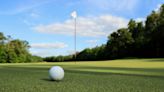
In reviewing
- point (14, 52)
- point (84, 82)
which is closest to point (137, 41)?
point (14, 52)

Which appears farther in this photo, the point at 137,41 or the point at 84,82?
the point at 137,41

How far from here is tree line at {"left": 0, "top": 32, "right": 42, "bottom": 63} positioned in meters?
68.8

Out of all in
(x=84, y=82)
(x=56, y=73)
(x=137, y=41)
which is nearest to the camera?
(x=56, y=73)

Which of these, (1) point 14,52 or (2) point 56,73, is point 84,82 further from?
(1) point 14,52

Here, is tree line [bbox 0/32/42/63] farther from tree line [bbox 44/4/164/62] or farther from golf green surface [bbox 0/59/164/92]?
golf green surface [bbox 0/59/164/92]

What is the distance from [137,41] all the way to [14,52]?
27.5m

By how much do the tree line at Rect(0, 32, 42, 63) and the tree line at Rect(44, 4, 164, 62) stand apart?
22.4ft

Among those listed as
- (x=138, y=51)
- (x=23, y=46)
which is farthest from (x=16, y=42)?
(x=138, y=51)

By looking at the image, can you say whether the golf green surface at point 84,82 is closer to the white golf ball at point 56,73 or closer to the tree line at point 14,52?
the white golf ball at point 56,73

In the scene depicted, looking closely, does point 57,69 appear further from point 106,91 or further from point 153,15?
point 153,15

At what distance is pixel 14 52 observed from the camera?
72.8 metres

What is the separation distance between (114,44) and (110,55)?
12.0 ft

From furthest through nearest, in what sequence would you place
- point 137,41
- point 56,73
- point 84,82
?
point 137,41
point 84,82
point 56,73

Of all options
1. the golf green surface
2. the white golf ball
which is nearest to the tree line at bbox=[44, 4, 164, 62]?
the golf green surface
